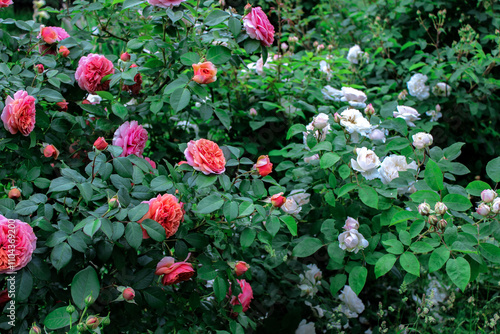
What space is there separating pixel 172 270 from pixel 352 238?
1.76ft

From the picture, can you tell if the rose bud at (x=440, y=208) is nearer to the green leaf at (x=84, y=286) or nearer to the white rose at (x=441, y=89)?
the green leaf at (x=84, y=286)

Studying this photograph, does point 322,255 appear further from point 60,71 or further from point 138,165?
point 60,71

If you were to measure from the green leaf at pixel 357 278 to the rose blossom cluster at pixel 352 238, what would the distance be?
0.06m

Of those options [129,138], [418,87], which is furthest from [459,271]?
[418,87]

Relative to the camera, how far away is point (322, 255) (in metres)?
1.77

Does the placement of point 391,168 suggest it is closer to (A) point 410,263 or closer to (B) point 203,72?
(A) point 410,263

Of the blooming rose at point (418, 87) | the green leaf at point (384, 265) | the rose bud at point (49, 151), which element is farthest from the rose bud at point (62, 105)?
the blooming rose at point (418, 87)

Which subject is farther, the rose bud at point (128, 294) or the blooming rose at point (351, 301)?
the blooming rose at point (351, 301)

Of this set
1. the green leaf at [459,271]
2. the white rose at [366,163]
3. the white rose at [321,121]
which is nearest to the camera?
the green leaf at [459,271]

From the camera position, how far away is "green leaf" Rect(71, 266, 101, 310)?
98cm

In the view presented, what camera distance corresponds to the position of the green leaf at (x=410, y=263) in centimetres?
113

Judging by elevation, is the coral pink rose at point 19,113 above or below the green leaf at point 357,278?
above

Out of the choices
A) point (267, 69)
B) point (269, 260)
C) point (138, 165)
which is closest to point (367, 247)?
point (269, 260)

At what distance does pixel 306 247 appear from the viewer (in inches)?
54.3
